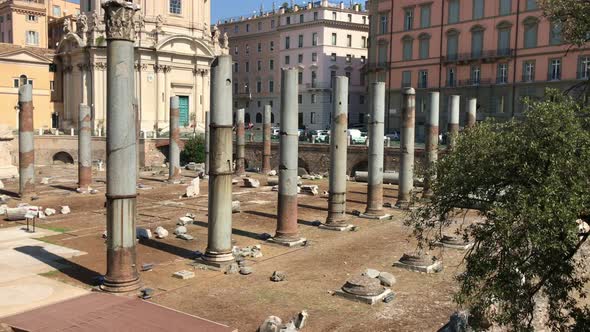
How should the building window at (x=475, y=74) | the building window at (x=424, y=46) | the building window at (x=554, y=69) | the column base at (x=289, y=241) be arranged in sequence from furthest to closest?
the building window at (x=424, y=46), the building window at (x=475, y=74), the building window at (x=554, y=69), the column base at (x=289, y=241)

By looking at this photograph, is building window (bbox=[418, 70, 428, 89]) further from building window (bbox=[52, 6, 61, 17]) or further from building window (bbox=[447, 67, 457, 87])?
building window (bbox=[52, 6, 61, 17])

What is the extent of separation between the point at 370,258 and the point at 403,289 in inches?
100

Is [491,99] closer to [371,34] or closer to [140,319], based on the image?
[371,34]

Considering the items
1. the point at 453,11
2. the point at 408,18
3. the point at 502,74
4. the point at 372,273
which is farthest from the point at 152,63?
the point at 372,273

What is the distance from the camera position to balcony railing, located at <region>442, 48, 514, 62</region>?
148 feet

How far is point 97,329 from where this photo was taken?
8703 mm

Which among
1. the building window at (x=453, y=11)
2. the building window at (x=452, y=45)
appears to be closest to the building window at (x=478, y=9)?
the building window at (x=453, y=11)

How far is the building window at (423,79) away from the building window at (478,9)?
6.29 metres

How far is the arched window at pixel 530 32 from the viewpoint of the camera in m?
43.2

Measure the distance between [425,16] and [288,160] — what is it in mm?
38890

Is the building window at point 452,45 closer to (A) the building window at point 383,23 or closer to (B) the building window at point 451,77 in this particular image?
(B) the building window at point 451,77

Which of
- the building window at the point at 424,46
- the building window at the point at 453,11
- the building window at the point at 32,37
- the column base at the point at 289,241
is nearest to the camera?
the column base at the point at 289,241

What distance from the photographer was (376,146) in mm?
19188

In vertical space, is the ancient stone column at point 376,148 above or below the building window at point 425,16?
below
